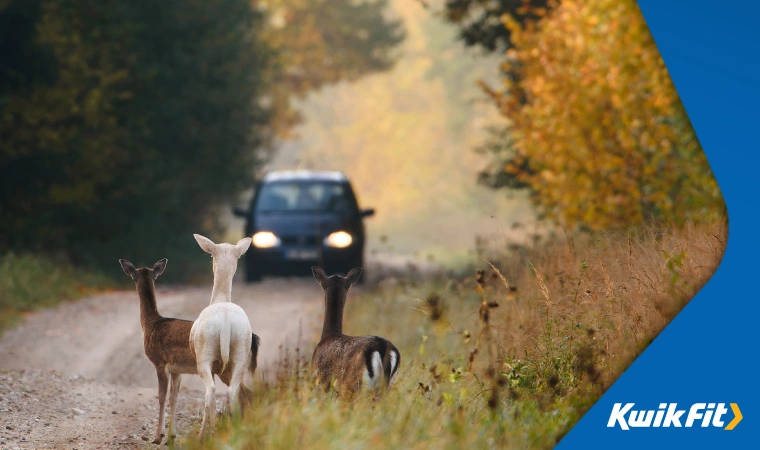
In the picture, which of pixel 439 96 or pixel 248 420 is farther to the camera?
pixel 439 96

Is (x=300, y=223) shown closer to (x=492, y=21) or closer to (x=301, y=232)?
(x=301, y=232)

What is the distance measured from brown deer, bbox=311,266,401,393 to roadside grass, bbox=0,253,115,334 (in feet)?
→ 23.0

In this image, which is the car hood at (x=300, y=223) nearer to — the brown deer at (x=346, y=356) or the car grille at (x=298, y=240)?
the car grille at (x=298, y=240)

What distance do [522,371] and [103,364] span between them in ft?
17.8

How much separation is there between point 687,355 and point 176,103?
57.1 feet

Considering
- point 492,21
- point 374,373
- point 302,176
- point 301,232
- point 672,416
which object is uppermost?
point 492,21

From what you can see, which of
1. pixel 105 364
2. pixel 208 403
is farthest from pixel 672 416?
pixel 105 364

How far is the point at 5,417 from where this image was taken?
7484 mm

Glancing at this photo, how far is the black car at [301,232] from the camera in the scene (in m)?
15.3

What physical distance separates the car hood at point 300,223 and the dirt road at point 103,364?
0.94 meters

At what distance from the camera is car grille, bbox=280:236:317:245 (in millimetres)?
15281

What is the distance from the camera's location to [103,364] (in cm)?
1087

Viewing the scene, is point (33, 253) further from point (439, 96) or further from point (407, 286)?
point (439, 96)

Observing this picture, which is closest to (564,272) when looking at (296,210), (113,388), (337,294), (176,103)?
(337,294)
